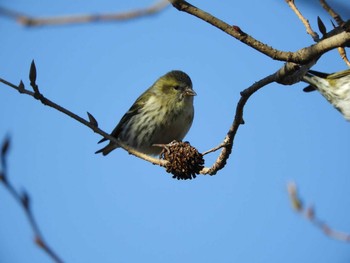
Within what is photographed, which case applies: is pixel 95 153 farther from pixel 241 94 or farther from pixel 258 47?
pixel 258 47

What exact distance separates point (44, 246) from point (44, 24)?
508 millimetres

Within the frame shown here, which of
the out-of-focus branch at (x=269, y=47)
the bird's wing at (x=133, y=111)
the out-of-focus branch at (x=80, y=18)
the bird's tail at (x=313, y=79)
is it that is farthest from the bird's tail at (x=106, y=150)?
the out-of-focus branch at (x=80, y=18)

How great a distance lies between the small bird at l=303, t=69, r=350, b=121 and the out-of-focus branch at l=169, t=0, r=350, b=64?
2.62 m

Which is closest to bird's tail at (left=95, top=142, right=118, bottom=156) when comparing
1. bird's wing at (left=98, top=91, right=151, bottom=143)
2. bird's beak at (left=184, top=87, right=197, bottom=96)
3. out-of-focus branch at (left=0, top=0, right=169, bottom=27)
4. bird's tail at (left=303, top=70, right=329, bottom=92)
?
bird's wing at (left=98, top=91, right=151, bottom=143)

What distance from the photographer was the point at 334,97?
14.7 feet

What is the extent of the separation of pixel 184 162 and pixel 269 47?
0.97 m

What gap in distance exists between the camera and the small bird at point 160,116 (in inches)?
187

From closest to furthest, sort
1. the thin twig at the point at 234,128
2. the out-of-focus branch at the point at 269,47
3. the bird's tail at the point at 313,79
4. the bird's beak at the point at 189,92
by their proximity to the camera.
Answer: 1. the out-of-focus branch at the point at 269,47
2. the thin twig at the point at 234,128
3. the bird's tail at the point at 313,79
4. the bird's beak at the point at 189,92

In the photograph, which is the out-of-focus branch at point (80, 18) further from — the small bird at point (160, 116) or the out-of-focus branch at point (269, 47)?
the small bird at point (160, 116)

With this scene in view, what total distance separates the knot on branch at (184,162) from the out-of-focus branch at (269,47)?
93cm

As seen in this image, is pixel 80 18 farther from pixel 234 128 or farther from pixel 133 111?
pixel 133 111

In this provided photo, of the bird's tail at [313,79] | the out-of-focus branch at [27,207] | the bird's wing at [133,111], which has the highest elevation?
the bird's wing at [133,111]

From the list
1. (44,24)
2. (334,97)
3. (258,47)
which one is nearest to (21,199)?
(44,24)

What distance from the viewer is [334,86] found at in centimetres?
450
